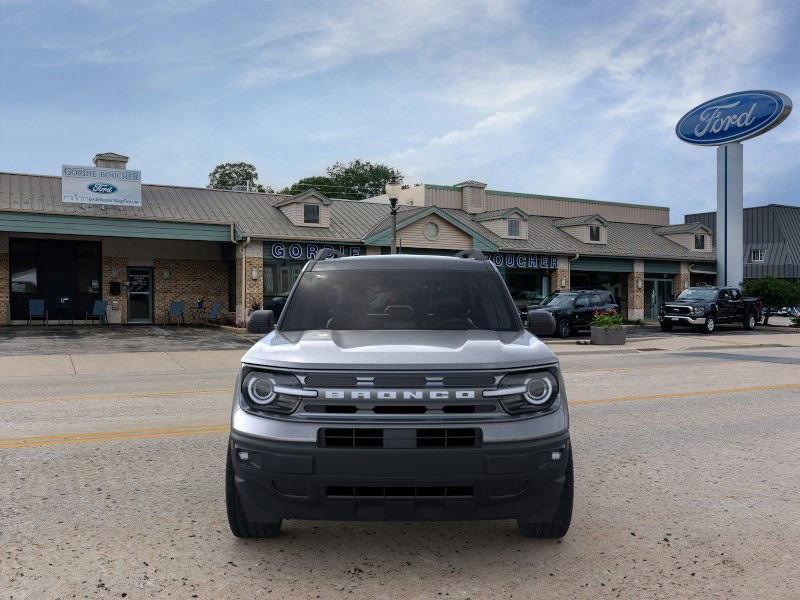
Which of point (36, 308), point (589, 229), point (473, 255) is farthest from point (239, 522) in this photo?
point (589, 229)

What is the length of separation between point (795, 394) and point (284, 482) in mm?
9804

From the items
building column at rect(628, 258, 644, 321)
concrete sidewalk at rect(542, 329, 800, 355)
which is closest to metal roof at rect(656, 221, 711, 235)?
building column at rect(628, 258, 644, 321)

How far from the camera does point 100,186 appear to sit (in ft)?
84.7

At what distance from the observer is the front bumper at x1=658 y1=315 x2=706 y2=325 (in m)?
28.2

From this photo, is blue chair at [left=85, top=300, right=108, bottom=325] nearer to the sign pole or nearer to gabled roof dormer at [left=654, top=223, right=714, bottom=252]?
the sign pole

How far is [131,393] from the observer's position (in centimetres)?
1045

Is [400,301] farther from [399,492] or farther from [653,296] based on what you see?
[653,296]

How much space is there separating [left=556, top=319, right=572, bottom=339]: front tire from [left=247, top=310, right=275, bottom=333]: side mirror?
21.4 metres

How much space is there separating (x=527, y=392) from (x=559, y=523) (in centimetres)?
92

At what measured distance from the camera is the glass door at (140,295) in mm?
29141

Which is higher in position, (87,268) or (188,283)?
(87,268)

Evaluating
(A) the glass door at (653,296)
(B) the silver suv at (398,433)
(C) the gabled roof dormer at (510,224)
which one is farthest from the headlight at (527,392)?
(A) the glass door at (653,296)

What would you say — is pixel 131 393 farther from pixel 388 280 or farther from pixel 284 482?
pixel 284 482

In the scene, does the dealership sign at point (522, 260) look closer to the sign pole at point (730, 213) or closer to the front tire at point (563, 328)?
the front tire at point (563, 328)
